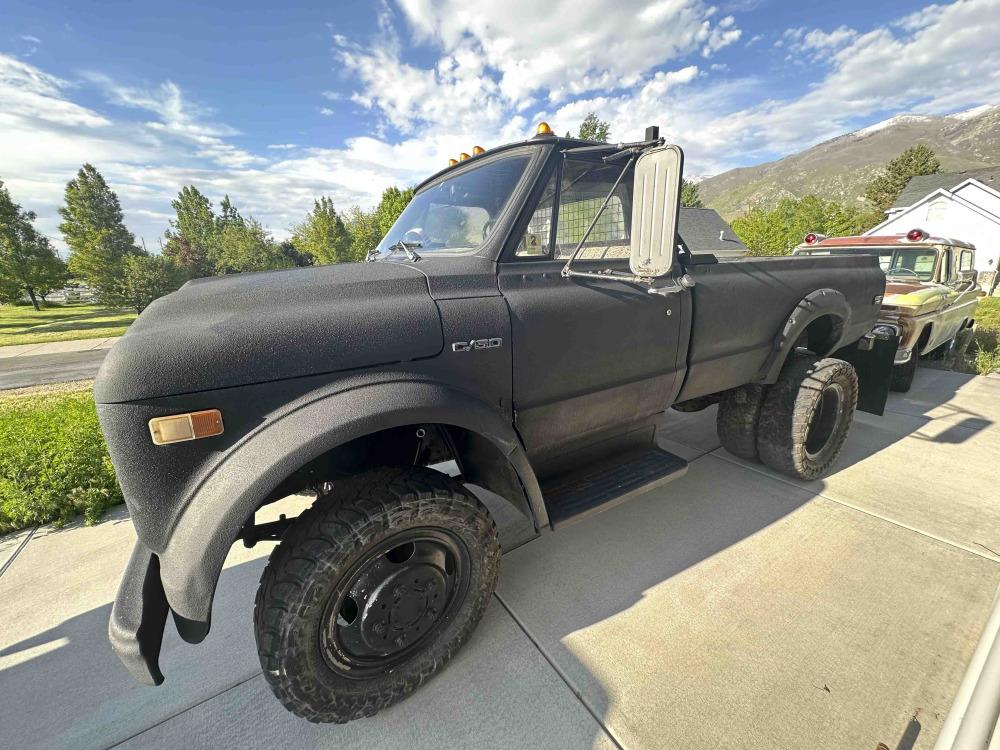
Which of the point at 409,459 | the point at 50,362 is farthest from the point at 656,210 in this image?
the point at 50,362

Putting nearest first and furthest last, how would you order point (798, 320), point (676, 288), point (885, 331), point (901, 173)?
point (676, 288) → point (798, 320) → point (885, 331) → point (901, 173)

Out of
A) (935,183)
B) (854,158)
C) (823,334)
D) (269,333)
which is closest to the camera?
(269,333)

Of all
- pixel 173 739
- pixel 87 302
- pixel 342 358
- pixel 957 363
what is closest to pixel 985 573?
pixel 342 358

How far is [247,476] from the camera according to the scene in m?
1.27

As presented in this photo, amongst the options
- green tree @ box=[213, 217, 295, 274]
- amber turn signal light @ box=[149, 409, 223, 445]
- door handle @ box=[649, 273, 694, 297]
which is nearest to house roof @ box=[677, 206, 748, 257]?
door handle @ box=[649, 273, 694, 297]

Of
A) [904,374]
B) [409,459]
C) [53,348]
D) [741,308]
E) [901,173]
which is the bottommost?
[53,348]

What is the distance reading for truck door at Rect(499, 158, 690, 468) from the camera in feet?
6.08

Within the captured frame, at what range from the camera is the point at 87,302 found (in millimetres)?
37219

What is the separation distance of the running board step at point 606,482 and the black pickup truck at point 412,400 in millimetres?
15

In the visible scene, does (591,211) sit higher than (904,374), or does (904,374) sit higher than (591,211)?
(591,211)

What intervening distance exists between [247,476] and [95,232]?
144 feet

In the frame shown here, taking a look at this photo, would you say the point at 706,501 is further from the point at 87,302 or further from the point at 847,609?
the point at 87,302

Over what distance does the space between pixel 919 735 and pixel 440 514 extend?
6.38 feet

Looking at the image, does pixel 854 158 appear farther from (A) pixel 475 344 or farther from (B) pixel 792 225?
(A) pixel 475 344
